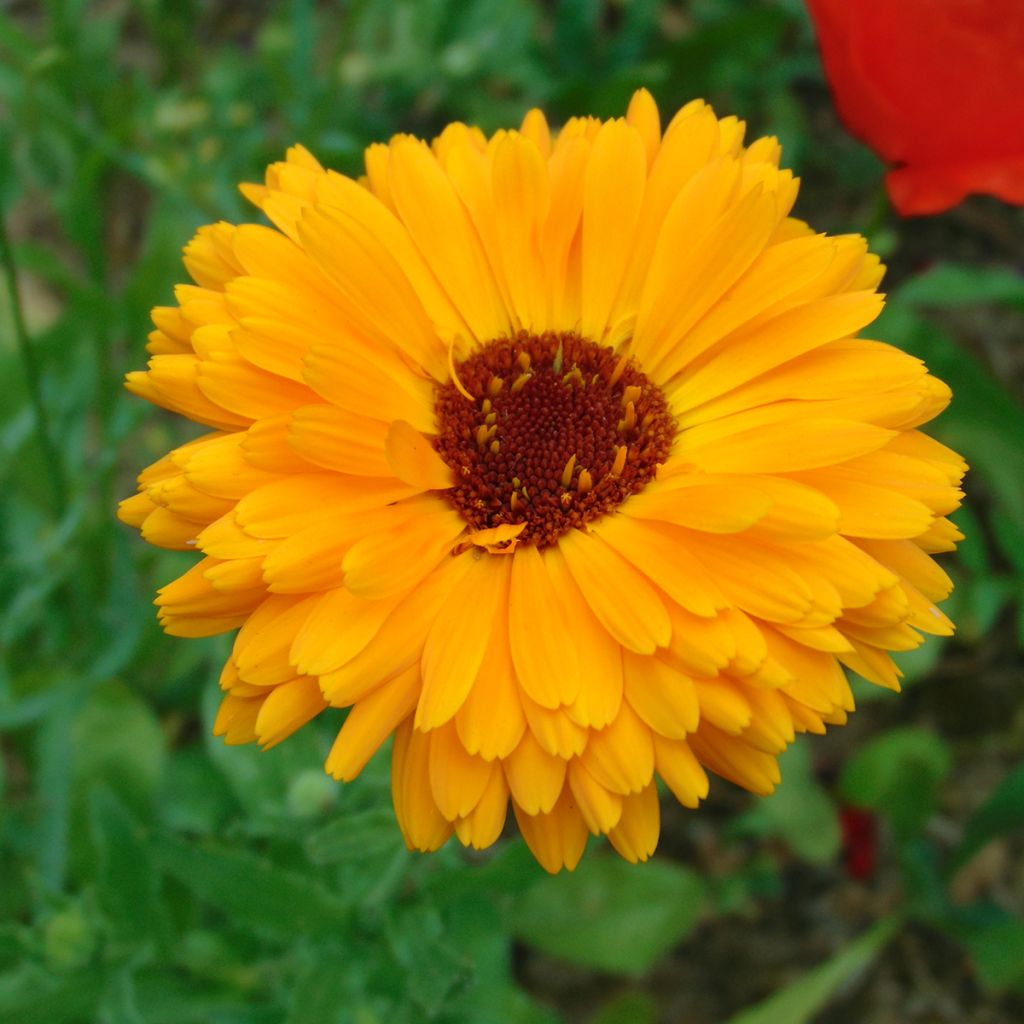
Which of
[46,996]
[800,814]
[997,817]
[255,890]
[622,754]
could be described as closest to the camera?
[622,754]

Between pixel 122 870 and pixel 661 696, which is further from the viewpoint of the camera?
pixel 122 870

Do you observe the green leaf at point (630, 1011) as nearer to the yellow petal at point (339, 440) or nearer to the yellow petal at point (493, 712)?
the yellow petal at point (493, 712)

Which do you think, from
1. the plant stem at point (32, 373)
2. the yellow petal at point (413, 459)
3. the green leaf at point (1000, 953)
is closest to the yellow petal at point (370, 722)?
the yellow petal at point (413, 459)

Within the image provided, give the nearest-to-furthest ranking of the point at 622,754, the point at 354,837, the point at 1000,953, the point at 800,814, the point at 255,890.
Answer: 1. the point at 622,754
2. the point at 354,837
3. the point at 255,890
4. the point at 1000,953
5. the point at 800,814

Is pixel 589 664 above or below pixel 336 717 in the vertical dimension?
above

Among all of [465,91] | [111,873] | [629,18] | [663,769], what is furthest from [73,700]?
[629,18]

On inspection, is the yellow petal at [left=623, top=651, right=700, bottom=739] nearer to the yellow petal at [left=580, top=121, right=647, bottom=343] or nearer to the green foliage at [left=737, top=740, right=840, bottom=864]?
the yellow petal at [left=580, top=121, right=647, bottom=343]

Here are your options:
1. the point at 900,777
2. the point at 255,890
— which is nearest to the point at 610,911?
the point at 900,777

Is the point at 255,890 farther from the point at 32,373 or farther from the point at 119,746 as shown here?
the point at 32,373
